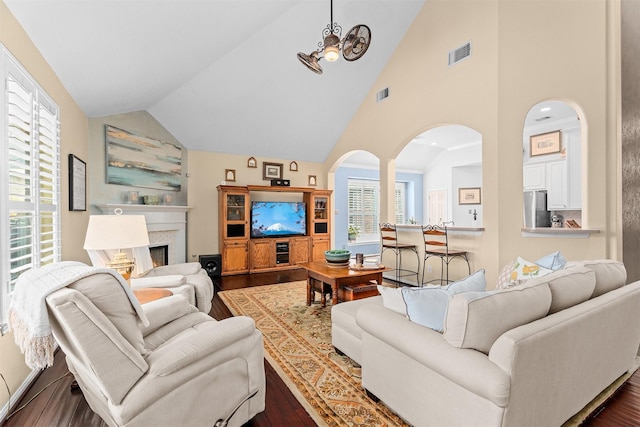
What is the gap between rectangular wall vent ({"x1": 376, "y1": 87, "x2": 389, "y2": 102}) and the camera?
17.0 ft

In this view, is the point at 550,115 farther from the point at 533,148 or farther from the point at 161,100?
the point at 161,100

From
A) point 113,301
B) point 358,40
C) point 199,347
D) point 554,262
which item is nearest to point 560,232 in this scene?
point 554,262

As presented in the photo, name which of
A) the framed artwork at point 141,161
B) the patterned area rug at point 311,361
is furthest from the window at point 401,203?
the framed artwork at point 141,161

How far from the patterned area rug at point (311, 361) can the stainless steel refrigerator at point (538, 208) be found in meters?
4.63

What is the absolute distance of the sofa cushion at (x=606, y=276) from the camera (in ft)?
6.07

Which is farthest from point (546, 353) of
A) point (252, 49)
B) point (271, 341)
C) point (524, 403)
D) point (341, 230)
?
point (341, 230)

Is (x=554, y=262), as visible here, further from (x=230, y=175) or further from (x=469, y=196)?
(x=469, y=196)

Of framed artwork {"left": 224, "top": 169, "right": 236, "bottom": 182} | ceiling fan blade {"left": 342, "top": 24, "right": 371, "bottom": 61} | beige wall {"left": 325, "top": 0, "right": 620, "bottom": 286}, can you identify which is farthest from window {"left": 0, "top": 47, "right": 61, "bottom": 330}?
beige wall {"left": 325, "top": 0, "right": 620, "bottom": 286}

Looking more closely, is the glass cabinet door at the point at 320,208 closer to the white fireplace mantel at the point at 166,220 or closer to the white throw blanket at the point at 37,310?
the white fireplace mantel at the point at 166,220

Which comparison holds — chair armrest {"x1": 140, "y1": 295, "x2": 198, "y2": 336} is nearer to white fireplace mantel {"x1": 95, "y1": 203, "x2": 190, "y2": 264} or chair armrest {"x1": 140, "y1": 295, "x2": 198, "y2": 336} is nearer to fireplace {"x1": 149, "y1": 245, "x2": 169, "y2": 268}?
white fireplace mantel {"x1": 95, "y1": 203, "x2": 190, "y2": 264}

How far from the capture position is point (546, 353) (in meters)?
1.33

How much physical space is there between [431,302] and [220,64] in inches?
164

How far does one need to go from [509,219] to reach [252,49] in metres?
4.04

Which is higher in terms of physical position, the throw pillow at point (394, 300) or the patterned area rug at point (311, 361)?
the throw pillow at point (394, 300)
